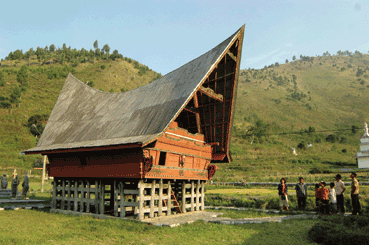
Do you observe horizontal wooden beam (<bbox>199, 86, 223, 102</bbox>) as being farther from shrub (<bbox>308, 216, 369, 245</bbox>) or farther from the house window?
shrub (<bbox>308, 216, 369, 245</bbox>)

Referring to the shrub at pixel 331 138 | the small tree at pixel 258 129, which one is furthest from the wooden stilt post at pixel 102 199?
the shrub at pixel 331 138

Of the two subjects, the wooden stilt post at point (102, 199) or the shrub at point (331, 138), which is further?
the shrub at point (331, 138)

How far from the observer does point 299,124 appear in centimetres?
12912

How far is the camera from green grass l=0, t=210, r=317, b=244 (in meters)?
9.73

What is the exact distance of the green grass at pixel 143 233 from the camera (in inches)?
383

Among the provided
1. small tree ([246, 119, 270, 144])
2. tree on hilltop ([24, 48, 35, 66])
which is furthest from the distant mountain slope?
tree on hilltop ([24, 48, 35, 66])

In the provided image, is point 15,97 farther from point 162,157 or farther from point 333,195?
point 333,195

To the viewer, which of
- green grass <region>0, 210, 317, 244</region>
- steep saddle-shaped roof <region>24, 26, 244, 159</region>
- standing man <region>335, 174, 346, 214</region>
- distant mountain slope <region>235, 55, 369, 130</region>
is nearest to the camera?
green grass <region>0, 210, 317, 244</region>

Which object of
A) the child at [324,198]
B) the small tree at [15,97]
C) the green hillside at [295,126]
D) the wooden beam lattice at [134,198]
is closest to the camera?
the wooden beam lattice at [134,198]

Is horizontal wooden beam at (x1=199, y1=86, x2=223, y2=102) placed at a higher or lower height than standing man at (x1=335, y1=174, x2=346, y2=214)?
higher

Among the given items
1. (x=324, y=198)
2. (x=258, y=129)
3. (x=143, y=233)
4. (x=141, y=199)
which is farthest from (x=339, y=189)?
(x=258, y=129)

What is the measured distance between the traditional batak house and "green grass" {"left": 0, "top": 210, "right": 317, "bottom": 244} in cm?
227

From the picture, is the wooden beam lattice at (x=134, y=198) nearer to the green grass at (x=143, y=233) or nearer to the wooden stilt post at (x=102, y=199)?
the wooden stilt post at (x=102, y=199)

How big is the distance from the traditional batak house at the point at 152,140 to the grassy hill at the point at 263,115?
16.2m
